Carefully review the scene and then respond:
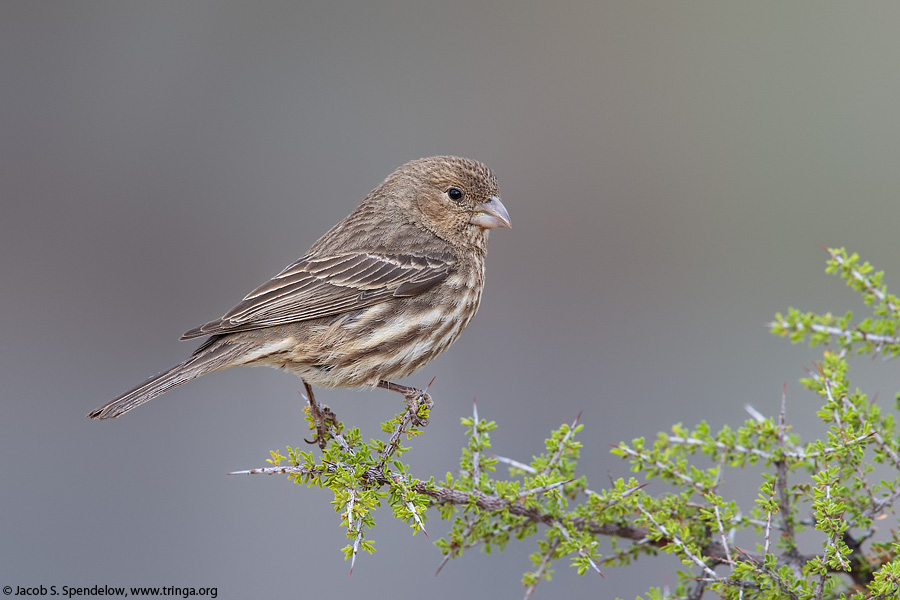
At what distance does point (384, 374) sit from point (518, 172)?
422 centimetres

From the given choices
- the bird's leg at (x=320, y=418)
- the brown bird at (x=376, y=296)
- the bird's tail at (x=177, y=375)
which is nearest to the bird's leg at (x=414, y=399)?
the brown bird at (x=376, y=296)

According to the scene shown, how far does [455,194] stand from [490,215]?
223mm

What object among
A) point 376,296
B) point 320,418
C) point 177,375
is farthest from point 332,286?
point 177,375

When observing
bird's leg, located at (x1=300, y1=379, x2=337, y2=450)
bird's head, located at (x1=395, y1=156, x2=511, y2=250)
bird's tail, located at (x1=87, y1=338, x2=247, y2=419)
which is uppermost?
bird's head, located at (x1=395, y1=156, x2=511, y2=250)

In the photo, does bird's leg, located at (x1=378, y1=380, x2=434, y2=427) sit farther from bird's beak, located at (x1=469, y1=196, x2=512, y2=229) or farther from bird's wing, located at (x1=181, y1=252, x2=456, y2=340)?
bird's beak, located at (x1=469, y1=196, x2=512, y2=229)

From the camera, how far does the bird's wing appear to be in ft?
13.4

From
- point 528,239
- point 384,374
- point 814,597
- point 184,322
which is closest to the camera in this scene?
point 814,597

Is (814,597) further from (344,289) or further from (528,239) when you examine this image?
(528,239)

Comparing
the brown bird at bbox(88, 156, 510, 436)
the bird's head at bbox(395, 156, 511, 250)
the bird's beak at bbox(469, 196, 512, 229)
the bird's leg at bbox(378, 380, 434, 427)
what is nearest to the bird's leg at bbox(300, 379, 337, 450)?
the brown bird at bbox(88, 156, 510, 436)

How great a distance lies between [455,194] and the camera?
16.3 ft

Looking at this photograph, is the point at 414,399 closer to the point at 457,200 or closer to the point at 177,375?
the point at 177,375

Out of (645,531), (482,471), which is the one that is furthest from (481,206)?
(645,531)

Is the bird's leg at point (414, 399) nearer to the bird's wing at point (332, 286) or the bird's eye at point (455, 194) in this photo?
the bird's wing at point (332, 286)

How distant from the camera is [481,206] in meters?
4.98
